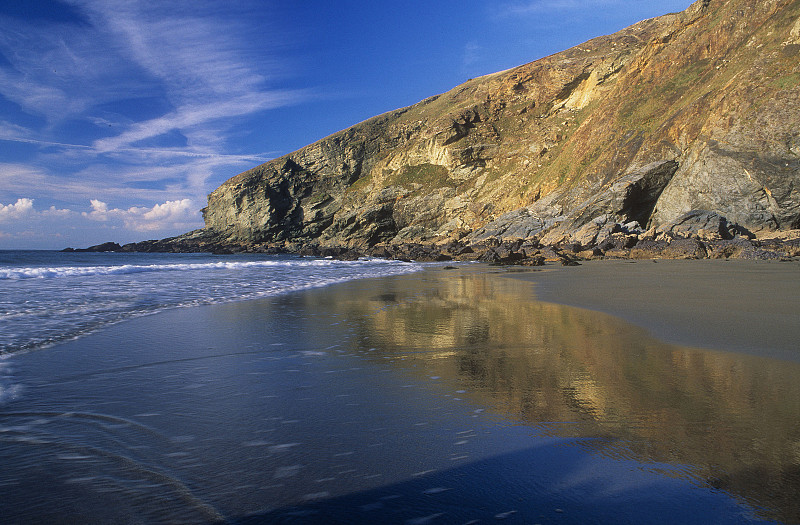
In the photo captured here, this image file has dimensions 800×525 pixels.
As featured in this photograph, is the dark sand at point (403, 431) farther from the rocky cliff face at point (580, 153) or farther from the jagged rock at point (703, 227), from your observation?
the rocky cliff face at point (580, 153)

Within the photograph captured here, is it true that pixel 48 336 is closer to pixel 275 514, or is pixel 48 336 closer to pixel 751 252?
pixel 275 514

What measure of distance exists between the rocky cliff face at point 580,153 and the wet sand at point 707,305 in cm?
1440

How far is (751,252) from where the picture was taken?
1728 cm

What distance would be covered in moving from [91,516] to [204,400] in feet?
4.22

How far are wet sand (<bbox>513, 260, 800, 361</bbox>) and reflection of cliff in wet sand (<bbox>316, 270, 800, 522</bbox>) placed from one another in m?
0.42

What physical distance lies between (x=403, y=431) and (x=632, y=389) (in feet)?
5.38

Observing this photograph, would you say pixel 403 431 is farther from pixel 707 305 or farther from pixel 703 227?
pixel 703 227

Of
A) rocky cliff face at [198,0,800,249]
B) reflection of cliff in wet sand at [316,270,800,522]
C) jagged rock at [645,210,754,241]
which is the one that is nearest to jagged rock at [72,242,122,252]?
rocky cliff face at [198,0,800,249]

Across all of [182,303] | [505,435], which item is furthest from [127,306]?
[505,435]

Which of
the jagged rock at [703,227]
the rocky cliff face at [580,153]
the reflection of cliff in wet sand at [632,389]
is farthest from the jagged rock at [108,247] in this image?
the reflection of cliff in wet sand at [632,389]

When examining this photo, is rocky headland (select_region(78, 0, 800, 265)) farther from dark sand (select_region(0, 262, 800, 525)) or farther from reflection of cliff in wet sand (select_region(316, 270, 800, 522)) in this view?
dark sand (select_region(0, 262, 800, 525))

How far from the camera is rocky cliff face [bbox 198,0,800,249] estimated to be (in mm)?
21984

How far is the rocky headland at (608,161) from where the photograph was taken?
21.1 meters

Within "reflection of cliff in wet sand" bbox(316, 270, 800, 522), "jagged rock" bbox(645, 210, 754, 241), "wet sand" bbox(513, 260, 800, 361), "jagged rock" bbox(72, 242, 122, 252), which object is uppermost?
"jagged rock" bbox(72, 242, 122, 252)
